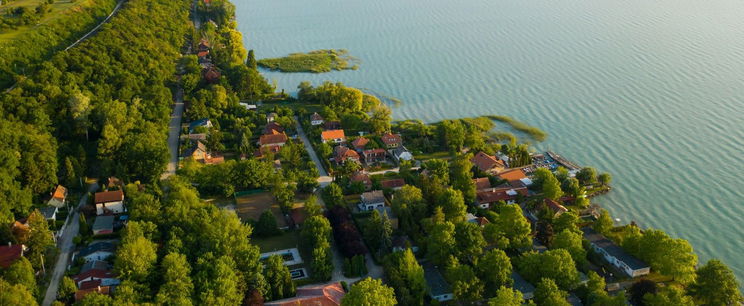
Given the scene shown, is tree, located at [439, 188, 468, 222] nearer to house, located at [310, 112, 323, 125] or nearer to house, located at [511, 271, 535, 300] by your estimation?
house, located at [511, 271, 535, 300]

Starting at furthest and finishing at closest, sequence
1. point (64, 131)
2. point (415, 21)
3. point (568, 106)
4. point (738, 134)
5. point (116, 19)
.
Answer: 1. point (415, 21)
2. point (116, 19)
3. point (568, 106)
4. point (738, 134)
5. point (64, 131)

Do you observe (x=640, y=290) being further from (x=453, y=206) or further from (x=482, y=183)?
(x=482, y=183)

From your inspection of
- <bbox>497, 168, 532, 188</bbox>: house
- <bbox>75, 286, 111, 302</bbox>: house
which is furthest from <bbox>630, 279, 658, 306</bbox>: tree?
<bbox>75, 286, 111, 302</bbox>: house

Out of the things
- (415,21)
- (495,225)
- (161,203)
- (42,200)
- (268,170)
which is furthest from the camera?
(415,21)

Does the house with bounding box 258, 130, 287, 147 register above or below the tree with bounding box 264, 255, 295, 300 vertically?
below

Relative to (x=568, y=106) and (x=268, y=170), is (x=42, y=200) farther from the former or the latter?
(x=568, y=106)

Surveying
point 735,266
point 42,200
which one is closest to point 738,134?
point 735,266
